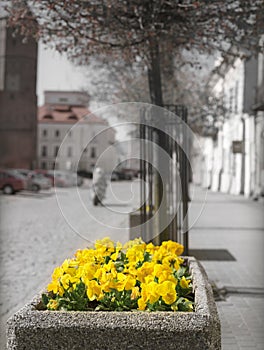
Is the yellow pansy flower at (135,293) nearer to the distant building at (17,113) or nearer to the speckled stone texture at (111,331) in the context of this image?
the speckled stone texture at (111,331)

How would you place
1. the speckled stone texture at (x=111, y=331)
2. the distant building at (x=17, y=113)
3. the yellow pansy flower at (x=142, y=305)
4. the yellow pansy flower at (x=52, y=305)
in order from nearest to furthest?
the speckled stone texture at (x=111, y=331) < the yellow pansy flower at (x=142, y=305) < the yellow pansy flower at (x=52, y=305) < the distant building at (x=17, y=113)

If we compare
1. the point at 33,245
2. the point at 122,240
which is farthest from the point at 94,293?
the point at 33,245

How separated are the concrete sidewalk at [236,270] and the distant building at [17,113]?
52.7 m

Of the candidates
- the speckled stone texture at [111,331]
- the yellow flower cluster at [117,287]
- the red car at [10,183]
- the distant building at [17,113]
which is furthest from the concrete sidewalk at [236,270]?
the distant building at [17,113]

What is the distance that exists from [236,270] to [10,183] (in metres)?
27.0

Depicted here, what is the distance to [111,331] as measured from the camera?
320 cm

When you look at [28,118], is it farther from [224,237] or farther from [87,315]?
[87,315]

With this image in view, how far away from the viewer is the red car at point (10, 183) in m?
35.2

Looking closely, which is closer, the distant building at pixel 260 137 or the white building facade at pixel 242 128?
the distant building at pixel 260 137

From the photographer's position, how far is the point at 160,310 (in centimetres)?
357

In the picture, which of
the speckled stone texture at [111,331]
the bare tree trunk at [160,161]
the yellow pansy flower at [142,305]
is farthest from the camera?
the bare tree trunk at [160,161]

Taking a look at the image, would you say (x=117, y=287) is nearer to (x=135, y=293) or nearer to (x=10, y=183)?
(x=135, y=293)

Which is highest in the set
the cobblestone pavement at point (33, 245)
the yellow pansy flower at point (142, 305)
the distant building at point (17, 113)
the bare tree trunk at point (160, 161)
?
the distant building at point (17, 113)

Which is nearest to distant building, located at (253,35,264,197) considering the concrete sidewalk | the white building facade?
the white building facade
